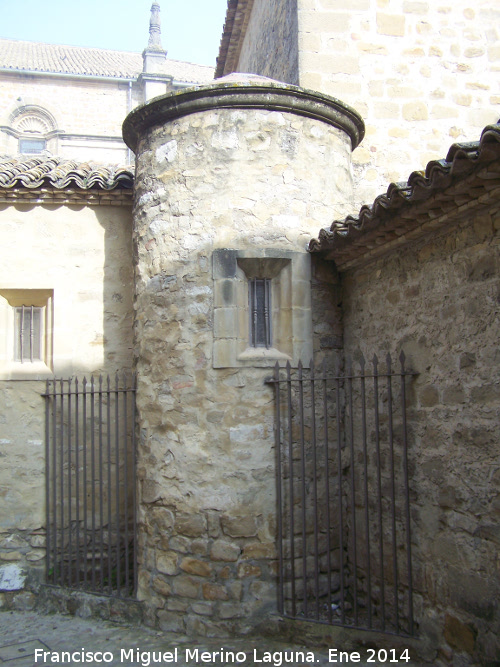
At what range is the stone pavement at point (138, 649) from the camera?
451cm

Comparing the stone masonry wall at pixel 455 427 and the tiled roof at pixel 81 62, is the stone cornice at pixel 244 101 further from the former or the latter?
the tiled roof at pixel 81 62

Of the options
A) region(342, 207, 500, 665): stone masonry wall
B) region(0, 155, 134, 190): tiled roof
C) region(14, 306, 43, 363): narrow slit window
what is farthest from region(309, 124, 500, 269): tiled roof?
region(14, 306, 43, 363): narrow slit window

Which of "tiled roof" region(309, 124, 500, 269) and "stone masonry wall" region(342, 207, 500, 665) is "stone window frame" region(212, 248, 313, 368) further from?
"stone masonry wall" region(342, 207, 500, 665)

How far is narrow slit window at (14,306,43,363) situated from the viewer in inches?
253

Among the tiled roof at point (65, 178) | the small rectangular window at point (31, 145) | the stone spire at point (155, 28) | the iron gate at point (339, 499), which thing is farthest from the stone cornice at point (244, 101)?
the stone spire at point (155, 28)

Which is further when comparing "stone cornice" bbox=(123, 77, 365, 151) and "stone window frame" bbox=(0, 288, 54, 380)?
"stone window frame" bbox=(0, 288, 54, 380)

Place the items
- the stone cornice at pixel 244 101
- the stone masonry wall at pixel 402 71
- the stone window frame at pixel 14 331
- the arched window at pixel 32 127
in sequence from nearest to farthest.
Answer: the stone cornice at pixel 244 101
the stone window frame at pixel 14 331
the stone masonry wall at pixel 402 71
the arched window at pixel 32 127

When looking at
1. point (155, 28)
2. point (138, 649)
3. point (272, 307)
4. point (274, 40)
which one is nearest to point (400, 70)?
point (274, 40)

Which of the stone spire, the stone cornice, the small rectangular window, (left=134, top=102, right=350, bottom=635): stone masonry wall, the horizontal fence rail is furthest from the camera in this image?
the stone spire

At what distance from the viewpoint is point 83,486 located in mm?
6105

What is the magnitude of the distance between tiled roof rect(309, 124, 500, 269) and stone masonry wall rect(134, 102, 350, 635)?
67 cm

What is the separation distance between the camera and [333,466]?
5285mm

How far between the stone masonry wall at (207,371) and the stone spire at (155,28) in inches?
869

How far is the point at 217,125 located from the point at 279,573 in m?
3.83
